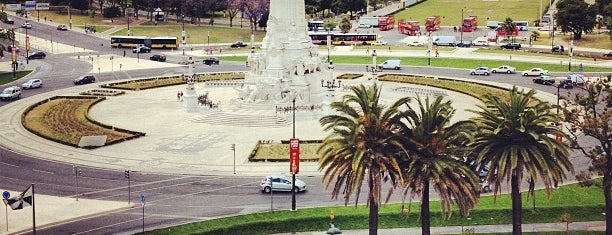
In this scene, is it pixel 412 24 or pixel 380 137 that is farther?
pixel 412 24

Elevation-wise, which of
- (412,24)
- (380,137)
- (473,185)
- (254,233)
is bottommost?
(254,233)

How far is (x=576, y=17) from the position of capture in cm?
15038

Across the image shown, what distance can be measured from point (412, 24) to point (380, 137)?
462ft

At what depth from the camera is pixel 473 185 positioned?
4403 centimetres

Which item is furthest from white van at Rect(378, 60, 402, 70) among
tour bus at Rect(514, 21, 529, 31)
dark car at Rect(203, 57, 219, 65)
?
tour bus at Rect(514, 21, 529, 31)

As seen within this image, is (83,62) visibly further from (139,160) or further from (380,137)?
(380,137)

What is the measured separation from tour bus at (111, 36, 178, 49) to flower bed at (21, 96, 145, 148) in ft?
202

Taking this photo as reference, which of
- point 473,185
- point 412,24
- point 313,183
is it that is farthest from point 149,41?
point 473,185

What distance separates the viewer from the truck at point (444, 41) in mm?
161125

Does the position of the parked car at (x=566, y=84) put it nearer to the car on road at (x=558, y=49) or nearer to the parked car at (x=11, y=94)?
the car on road at (x=558, y=49)

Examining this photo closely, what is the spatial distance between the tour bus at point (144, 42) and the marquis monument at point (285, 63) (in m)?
68.6

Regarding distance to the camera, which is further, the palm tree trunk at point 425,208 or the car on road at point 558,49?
the car on road at point 558,49

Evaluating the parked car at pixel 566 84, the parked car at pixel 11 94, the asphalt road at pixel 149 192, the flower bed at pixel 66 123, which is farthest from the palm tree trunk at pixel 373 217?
the parked car at pixel 11 94

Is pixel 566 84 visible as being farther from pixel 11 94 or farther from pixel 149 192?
pixel 11 94
